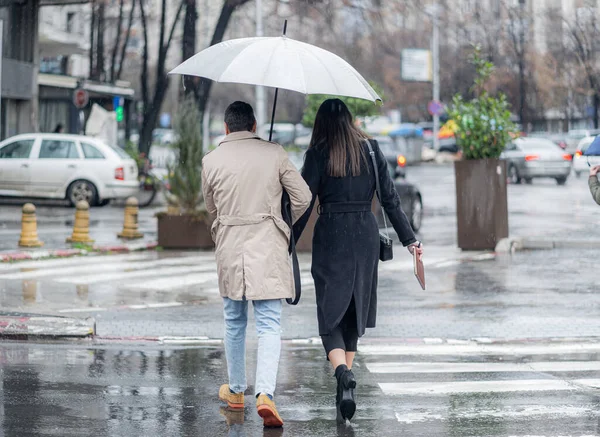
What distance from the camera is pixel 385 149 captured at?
1176 inches

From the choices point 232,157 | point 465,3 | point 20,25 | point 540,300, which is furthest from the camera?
point 465,3

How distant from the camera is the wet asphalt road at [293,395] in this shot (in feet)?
20.1

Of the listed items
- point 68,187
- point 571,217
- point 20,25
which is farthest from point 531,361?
point 20,25

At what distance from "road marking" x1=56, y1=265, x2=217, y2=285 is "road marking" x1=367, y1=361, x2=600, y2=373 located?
18.1 ft

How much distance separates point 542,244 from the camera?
17.2 meters

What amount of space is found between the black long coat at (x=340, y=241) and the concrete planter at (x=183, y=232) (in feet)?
33.8

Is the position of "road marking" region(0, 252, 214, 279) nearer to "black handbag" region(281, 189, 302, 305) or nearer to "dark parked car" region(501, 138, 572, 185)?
"black handbag" region(281, 189, 302, 305)

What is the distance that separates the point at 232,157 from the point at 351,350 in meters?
1.33

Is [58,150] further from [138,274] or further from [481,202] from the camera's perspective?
[138,274]

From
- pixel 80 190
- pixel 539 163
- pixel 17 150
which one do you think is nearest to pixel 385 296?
pixel 80 190

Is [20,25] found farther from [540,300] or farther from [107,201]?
[540,300]

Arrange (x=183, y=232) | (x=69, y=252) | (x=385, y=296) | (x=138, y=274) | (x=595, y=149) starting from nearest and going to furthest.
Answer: (x=595, y=149)
(x=385, y=296)
(x=138, y=274)
(x=69, y=252)
(x=183, y=232)

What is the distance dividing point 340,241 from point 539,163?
32.0 meters

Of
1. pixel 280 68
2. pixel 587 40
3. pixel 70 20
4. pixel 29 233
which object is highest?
pixel 587 40
